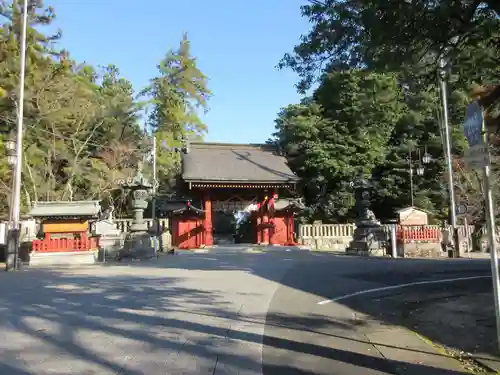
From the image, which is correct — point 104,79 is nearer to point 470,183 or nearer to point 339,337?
point 470,183

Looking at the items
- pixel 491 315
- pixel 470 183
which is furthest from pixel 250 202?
pixel 491 315

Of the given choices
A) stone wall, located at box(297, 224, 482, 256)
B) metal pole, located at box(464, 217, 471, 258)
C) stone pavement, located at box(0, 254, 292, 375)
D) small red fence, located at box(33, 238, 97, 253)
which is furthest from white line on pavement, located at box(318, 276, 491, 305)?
stone wall, located at box(297, 224, 482, 256)

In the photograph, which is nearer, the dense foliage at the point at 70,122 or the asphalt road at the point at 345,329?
the asphalt road at the point at 345,329

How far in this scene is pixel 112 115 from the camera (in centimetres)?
3503

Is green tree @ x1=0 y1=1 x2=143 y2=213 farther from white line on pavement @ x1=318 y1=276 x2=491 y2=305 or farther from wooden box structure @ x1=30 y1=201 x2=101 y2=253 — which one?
white line on pavement @ x1=318 y1=276 x2=491 y2=305

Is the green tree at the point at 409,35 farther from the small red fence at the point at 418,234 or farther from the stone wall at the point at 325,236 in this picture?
the stone wall at the point at 325,236

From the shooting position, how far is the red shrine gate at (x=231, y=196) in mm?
29094

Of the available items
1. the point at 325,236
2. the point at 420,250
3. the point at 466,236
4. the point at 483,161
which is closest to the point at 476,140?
the point at 483,161

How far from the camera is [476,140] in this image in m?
5.45

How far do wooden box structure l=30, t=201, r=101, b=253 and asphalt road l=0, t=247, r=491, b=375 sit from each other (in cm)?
780

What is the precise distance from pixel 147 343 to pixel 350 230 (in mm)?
27031

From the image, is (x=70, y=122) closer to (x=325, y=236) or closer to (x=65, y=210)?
(x=65, y=210)

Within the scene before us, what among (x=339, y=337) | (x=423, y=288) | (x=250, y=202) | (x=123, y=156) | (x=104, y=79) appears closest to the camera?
(x=339, y=337)

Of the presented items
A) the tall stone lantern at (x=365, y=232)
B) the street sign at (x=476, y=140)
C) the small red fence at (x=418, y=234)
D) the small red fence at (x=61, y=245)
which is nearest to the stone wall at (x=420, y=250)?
the small red fence at (x=418, y=234)
